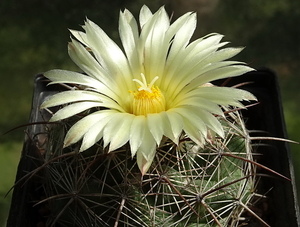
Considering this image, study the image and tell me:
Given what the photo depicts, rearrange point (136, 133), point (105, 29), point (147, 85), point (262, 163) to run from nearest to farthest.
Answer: point (136, 133), point (147, 85), point (262, 163), point (105, 29)

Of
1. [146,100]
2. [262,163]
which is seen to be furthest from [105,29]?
[146,100]

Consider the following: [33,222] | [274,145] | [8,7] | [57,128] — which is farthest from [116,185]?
[8,7]

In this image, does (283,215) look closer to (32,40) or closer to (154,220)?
(154,220)

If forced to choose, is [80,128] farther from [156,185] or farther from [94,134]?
[156,185]

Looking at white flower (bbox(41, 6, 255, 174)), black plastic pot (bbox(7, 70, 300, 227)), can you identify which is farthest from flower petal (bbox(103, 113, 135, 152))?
black plastic pot (bbox(7, 70, 300, 227))

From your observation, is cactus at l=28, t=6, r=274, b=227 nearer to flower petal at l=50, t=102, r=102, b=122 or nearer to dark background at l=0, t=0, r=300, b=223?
flower petal at l=50, t=102, r=102, b=122

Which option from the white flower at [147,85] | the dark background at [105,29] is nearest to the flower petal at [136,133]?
the white flower at [147,85]
